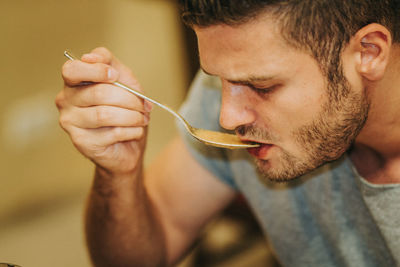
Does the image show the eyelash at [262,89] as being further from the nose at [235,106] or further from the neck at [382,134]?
the neck at [382,134]

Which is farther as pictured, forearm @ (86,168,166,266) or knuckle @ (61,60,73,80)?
forearm @ (86,168,166,266)

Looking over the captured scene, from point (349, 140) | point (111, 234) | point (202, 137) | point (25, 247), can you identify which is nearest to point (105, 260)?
point (111, 234)

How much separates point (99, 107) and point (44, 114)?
136cm

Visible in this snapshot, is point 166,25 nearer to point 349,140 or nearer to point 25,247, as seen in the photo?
point 25,247

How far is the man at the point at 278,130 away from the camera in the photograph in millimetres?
796

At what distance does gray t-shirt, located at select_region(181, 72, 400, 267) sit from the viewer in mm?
948

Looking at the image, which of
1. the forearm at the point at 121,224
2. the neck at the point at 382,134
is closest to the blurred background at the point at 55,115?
the forearm at the point at 121,224

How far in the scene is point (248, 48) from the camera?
0.80m

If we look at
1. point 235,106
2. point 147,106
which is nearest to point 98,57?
point 147,106

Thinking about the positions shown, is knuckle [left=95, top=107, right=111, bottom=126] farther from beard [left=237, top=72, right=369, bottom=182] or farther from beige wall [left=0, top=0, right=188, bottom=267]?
beige wall [left=0, top=0, right=188, bottom=267]

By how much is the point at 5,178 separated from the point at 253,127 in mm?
1589

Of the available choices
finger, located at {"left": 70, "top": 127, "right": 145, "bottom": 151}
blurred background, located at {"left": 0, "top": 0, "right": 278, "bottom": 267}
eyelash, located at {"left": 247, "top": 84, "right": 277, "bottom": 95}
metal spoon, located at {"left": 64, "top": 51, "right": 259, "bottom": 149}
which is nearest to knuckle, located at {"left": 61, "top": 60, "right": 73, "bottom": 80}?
finger, located at {"left": 70, "top": 127, "right": 145, "bottom": 151}

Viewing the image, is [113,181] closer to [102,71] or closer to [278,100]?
[102,71]

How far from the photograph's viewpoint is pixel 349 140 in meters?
0.91
